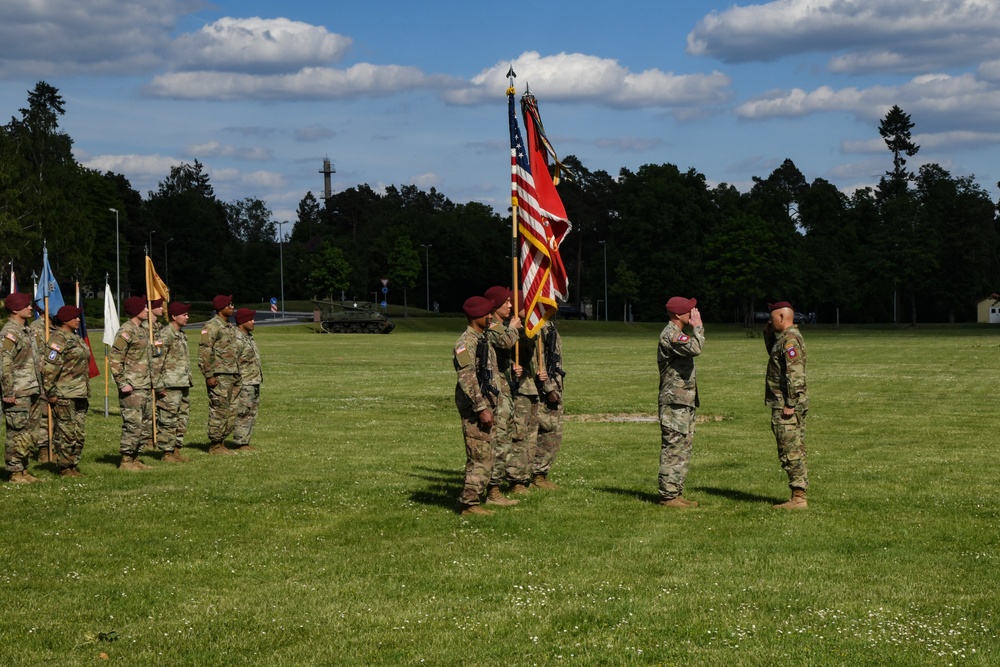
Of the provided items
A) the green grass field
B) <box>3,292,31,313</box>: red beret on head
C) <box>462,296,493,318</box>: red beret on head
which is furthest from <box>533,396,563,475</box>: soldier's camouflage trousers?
<box>3,292,31,313</box>: red beret on head

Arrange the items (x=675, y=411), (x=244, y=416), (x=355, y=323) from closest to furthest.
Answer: (x=675, y=411)
(x=244, y=416)
(x=355, y=323)

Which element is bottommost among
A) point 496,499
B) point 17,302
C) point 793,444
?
point 496,499

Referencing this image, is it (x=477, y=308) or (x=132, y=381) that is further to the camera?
(x=132, y=381)

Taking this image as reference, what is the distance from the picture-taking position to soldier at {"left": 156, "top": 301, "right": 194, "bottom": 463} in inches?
768

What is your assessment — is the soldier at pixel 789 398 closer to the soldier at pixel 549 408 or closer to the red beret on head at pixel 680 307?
the red beret on head at pixel 680 307

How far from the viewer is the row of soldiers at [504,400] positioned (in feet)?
45.7

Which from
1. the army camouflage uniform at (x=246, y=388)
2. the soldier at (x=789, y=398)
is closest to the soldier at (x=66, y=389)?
the army camouflage uniform at (x=246, y=388)

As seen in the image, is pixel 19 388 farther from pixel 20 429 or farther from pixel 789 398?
pixel 789 398

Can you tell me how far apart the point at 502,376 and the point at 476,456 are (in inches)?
51.3

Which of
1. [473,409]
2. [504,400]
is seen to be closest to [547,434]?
[504,400]

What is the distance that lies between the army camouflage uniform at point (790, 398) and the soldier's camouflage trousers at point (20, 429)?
402 inches

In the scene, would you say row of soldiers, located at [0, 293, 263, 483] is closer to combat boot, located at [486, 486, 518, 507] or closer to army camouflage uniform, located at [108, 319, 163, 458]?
army camouflage uniform, located at [108, 319, 163, 458]

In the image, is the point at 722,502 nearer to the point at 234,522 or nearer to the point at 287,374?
Answer: the point at 234,522

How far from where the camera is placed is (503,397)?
14.9m
